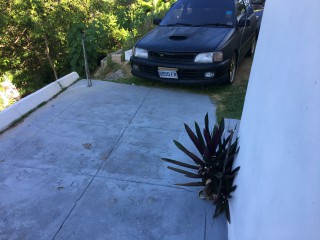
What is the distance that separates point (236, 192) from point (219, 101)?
117 inches

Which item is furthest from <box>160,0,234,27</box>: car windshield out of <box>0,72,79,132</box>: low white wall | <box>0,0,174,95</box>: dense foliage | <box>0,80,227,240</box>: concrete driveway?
<box>0,72,79,132</box>: low white wall

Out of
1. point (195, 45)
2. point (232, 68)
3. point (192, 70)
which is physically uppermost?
point (195, 45)

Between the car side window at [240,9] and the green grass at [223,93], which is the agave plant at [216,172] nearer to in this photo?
the green grass at [223,93]

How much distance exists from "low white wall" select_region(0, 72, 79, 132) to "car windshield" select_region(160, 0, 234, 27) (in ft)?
8.01

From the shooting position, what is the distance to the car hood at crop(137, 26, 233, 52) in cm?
520

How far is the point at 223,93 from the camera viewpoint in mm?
5621

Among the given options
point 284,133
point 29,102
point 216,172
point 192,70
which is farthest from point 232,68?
point 284,133

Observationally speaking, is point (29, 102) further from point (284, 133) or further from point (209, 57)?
point (284, 133)

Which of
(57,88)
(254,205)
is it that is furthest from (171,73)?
(254,205)

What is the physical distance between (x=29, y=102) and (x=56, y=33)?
3791 mm

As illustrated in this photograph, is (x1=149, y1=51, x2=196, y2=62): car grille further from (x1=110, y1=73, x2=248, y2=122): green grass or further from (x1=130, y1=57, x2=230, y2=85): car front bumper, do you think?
(x1=110, y1=73, x2=248, y2=122): green grass

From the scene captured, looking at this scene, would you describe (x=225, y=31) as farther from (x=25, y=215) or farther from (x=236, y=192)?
(x=25, y=215)

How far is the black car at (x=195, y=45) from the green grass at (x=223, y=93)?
231 millimetres

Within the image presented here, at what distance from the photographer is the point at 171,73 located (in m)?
5.43
